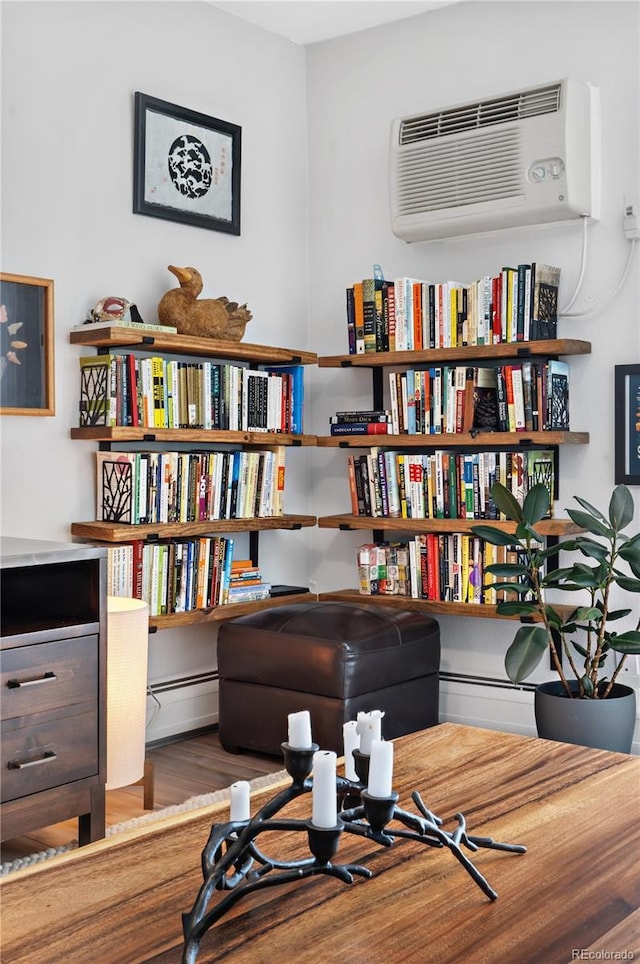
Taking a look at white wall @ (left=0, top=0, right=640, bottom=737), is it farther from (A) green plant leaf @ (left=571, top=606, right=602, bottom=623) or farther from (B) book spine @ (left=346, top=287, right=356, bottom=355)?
(A) green plant leaf @ (left=571, top=606, right=602, bottom=623)

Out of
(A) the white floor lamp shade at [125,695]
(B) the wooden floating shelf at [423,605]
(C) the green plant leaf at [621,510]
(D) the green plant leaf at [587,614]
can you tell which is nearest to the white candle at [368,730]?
(A) the white floor lamp shade at [125,695]

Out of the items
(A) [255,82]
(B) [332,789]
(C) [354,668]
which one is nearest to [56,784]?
(C) [354,668]

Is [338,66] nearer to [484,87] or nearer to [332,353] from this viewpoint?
[484,87]

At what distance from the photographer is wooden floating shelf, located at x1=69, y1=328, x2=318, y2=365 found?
328 centimetres

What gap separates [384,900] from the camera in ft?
3.81

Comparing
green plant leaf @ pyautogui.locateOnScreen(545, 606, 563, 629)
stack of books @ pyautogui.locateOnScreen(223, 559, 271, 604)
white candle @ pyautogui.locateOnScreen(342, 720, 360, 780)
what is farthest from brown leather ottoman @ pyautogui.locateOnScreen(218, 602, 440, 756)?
white candle @ pyautogui.locateOnScreen(342, 720, 360, 780)

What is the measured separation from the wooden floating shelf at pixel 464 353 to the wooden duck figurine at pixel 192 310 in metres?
0.53

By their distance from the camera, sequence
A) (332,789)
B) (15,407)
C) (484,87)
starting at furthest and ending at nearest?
1. (484,87)
2. (15,407)
3. (332,789)

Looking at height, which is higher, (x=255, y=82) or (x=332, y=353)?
(x=255, y=82)

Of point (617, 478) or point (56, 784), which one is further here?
point (617, 478)

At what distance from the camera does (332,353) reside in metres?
4.33

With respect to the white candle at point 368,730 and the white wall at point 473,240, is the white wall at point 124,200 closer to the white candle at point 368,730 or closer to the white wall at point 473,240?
the white wall at point 473,240

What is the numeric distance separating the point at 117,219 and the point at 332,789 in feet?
Result: 9.63

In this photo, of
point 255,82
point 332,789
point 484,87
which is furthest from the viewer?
point 255,82
